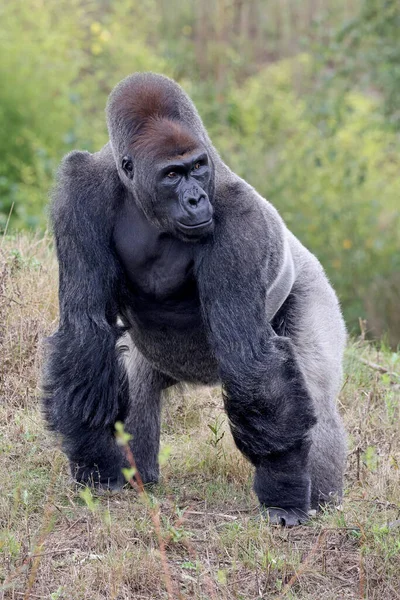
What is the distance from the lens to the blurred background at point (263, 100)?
9.17 m

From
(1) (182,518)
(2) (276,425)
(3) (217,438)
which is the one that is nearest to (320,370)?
(2) (276,425)

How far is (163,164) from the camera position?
3117mm

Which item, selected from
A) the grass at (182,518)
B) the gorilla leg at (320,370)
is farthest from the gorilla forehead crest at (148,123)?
the grass at (182,518)

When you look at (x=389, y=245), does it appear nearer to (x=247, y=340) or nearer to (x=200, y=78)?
(x=200, y=78)

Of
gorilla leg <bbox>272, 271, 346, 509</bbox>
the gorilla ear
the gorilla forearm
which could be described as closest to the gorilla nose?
the gorilla ear

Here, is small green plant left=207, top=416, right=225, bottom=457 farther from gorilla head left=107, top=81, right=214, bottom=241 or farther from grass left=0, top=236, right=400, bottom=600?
gorilla head left=107, top=81, right=214, bottom=241

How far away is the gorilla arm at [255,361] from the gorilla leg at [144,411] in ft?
1.83

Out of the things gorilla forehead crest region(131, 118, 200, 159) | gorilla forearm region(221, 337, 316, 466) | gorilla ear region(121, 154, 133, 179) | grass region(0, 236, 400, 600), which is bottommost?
grass region(0, 236, 400, 600)

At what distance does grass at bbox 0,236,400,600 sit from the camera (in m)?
2.81

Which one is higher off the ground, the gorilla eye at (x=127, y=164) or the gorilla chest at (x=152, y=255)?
the gorilla eye at (x=127, y=164)

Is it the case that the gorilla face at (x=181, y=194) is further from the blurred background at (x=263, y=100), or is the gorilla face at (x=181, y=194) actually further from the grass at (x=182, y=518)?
the blurred background at (x=263, y=100)

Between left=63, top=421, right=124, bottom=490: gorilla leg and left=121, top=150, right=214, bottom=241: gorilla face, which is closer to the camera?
left=121, top=150, right=214, bottom=241: gorilla face

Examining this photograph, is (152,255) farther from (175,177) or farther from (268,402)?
(268,402)

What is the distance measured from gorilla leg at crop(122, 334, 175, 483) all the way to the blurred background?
353 centimetres
